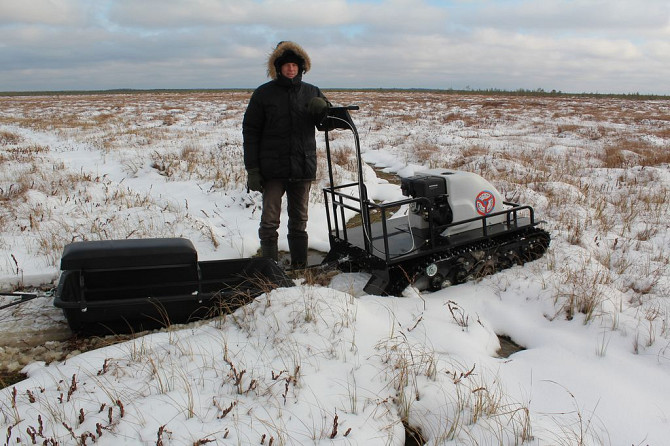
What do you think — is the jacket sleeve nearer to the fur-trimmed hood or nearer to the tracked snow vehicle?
the fur-trimmed hood

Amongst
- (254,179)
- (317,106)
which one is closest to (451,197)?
(317,106)

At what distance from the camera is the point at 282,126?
15.4 feet

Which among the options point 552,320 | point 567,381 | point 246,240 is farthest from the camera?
point 246,240

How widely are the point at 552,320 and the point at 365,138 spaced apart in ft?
51.3

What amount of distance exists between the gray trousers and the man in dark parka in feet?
0.04

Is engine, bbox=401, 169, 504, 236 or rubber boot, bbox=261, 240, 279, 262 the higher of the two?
engine, bbox=401, 169, 504, 236

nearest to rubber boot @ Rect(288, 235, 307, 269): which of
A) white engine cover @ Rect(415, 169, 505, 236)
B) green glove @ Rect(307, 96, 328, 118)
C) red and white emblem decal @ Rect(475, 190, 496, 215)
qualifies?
green glove @ Rect(307, 96, 328, 118)

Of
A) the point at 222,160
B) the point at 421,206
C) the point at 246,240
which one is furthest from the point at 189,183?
the point at 421,206

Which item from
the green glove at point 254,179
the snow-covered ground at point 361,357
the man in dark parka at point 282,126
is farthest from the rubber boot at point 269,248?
the snow-covered ground at point 361,357

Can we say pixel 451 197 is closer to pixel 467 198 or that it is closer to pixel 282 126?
pixel 467 198

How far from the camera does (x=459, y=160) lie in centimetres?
1230

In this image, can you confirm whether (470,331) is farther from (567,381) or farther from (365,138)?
(365,138)

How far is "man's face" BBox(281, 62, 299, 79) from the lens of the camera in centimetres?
453

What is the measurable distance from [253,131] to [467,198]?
91.1 inches
